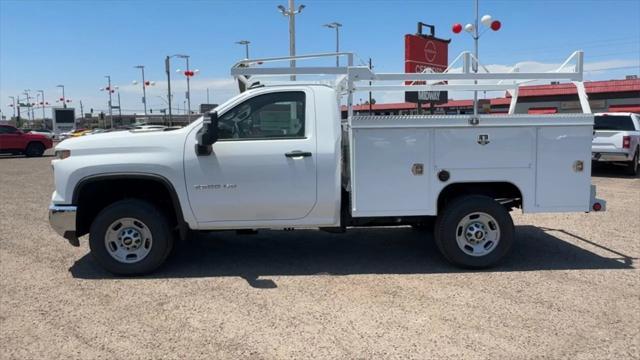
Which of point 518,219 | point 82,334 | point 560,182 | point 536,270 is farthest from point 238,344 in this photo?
point 518,219

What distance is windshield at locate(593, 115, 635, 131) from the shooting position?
577 inches

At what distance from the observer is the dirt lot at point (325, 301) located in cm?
395

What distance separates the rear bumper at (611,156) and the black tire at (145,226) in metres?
12.8

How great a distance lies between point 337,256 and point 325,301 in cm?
160

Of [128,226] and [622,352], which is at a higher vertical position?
[128,226]

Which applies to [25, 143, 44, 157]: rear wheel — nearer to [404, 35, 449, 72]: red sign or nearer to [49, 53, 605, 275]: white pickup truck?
[404, 35, 449, 72]: red sign

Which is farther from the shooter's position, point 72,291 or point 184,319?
point 72,291

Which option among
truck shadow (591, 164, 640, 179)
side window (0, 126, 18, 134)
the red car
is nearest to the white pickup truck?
truck shadow (591, 164, 640, 179)

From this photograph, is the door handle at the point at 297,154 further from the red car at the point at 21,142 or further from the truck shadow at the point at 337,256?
the red car at the point at 21,142

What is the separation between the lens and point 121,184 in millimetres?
5883

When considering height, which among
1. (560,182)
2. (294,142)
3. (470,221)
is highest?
(294,142)

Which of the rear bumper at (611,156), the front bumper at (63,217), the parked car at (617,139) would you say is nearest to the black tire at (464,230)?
the front bumper at (63,217)

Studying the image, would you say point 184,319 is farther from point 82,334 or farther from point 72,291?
point 72,291

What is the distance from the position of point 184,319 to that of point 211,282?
39.1 inches
